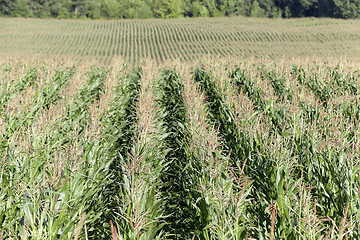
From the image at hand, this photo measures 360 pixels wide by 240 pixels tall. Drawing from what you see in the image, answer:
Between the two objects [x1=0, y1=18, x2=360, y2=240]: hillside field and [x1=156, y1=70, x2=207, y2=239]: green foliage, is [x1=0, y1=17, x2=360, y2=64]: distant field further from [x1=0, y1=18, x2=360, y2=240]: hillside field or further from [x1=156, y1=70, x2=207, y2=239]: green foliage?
[x1=156, y1=70, x2=207, y2=239]: green foliage

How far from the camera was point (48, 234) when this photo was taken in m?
3.03

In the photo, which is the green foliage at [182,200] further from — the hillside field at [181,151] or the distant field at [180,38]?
the distant field at [180,38]

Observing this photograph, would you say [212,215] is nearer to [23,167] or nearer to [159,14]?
[23,167]

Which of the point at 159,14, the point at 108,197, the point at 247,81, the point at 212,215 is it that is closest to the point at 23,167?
the point at 108,197

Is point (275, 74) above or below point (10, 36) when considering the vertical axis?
above

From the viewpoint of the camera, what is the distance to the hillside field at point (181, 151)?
10.9 ft

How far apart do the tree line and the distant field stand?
99.8ft

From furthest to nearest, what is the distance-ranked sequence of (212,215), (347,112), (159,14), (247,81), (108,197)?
1. (159,14)
2. (247,81)
3. (347,112)
4. (108,197)
5. (212,215)

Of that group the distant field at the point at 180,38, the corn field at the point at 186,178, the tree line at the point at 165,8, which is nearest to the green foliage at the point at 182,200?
the corn field at the point at 186,178

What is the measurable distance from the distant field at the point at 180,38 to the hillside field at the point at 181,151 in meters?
21.5

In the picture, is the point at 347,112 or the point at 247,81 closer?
the point at 347,112

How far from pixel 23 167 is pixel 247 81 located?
7551mm

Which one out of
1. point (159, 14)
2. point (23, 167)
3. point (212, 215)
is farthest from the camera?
point (159, 14)

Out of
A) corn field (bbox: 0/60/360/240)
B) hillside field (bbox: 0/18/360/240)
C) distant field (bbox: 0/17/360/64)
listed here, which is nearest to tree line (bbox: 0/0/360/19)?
distant field (bbox: 0/17/360/64)
